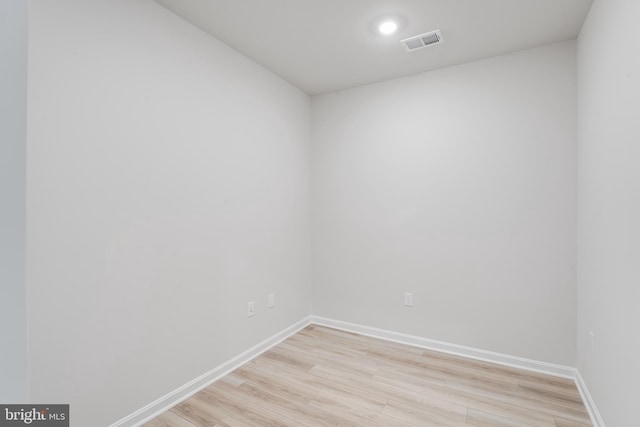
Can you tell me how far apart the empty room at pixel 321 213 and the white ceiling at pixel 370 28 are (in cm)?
2

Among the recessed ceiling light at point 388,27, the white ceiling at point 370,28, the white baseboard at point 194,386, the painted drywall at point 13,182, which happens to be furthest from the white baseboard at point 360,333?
the recessed ceiling light at point 388,27

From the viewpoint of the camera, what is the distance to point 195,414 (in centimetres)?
197

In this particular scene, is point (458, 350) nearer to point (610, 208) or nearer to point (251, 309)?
point (610, 208)

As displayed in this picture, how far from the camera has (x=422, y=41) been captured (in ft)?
7.86

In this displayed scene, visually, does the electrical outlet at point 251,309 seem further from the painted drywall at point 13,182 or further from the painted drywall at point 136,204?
the painted drywall at point 13,182

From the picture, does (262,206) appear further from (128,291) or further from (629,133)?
(629,133)

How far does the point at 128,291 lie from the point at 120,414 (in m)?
0.69

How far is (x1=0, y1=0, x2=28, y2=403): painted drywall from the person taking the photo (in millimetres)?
737

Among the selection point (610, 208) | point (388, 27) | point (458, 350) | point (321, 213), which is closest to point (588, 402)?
point (458, 350)

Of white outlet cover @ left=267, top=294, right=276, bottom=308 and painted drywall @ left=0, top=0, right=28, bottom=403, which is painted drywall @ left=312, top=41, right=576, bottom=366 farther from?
painted drywall @ left=0, top=0, right=28, bottom=403

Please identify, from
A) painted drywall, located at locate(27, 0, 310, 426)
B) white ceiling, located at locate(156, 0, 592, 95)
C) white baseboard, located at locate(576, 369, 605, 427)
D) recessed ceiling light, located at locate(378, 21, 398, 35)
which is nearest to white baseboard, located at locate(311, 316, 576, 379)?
white baseboard, located at locate(576, 369, 605, 427)

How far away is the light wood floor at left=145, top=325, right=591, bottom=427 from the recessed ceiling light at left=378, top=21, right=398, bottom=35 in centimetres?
258

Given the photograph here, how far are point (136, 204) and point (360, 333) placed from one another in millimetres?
2424

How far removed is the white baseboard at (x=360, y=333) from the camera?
1.91 m
